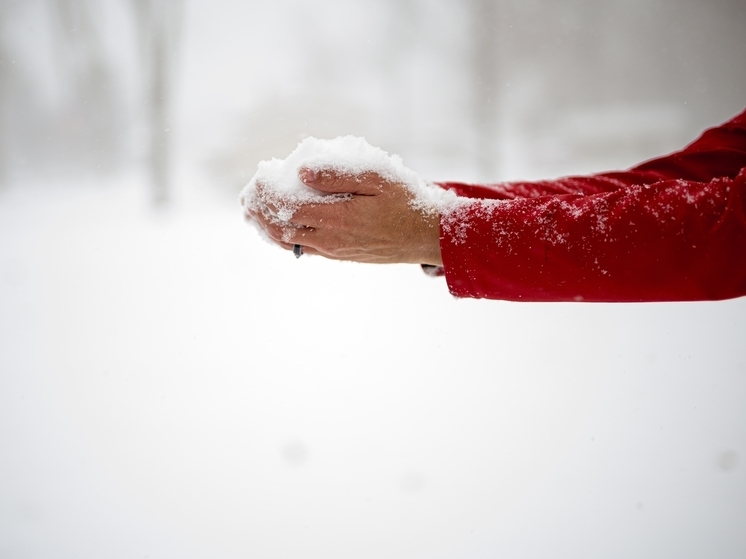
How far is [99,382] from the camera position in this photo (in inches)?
33.9

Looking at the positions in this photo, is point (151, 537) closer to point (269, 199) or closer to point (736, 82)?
point (269, 199)

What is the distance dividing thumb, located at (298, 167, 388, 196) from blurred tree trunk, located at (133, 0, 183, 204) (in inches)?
32.7

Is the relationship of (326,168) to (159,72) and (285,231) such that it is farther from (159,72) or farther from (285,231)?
(159,72)

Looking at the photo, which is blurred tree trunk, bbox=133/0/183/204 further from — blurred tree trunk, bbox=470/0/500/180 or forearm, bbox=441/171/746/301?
forearm, bbox=441/171/746/301

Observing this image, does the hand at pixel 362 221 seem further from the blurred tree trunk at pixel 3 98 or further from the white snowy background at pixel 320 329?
the blurred tree trunk at pixel 3 98

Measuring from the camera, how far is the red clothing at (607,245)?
15.3 inches

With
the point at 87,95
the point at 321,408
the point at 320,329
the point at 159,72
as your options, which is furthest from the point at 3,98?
the point at 321,408

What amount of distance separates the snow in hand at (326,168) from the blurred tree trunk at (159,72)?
0.78 meters

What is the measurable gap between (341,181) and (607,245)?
0.24 meters

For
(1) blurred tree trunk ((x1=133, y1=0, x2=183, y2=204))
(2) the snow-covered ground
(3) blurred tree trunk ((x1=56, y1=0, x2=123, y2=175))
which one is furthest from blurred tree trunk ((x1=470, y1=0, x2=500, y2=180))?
(3) blurred tree trunk ((x1=56, y1=0, x2=123, y2=175))

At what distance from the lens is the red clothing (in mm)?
387

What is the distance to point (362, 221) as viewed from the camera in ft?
1.49

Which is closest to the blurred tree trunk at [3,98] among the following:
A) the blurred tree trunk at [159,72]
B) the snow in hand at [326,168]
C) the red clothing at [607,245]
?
the blurred tree trunk at [159,72]

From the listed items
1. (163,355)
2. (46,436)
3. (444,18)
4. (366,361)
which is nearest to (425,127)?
(444,18)
